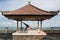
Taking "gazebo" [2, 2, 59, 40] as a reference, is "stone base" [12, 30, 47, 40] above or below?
below

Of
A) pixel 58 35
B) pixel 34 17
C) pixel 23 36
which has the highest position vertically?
pixel 34 17

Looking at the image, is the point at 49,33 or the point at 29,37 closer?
the point at 29,37

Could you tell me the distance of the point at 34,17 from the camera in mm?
21125

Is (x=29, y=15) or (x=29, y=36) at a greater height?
(x=29, y=15)

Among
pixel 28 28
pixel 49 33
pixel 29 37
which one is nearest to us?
pixel 29 37

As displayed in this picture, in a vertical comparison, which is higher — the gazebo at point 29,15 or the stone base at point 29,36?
the gazebo at point 29,15

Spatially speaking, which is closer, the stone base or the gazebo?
the stone base

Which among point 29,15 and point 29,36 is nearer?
point 29,36

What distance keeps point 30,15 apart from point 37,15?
52 centimetres

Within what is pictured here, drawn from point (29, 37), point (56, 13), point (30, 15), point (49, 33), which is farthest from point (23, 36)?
point (49, 33)

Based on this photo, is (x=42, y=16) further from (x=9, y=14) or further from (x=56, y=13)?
(x=9, y=14)

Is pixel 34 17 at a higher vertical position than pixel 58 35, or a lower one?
higher

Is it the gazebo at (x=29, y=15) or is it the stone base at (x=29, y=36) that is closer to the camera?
the stone base at (x=29, y=36)

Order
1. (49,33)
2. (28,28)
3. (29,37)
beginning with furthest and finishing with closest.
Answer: (49,33) → (28,28) → (29,37)
